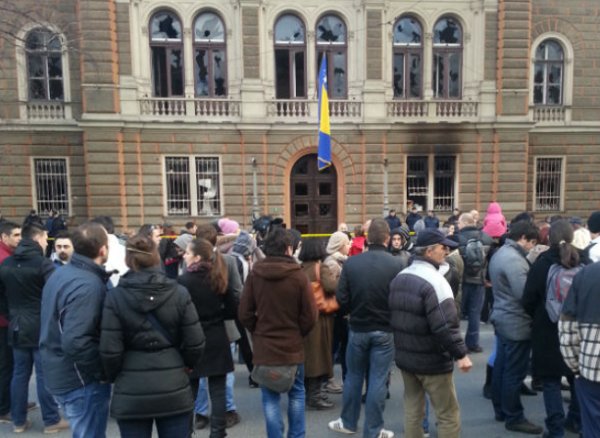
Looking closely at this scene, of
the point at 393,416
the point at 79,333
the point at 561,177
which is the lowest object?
the point at 393,416

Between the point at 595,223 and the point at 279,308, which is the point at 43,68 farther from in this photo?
the point at 595,223

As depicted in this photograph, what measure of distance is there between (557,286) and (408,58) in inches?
565

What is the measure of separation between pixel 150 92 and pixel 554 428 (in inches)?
592

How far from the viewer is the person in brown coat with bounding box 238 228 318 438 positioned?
352 cm

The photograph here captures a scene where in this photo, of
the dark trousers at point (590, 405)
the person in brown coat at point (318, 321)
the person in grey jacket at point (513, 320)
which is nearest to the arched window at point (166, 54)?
the person in brown coat at point (318, 321)

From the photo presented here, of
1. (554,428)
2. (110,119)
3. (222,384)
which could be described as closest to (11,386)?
(222,384)

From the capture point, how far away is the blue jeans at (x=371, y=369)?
13.1 feet

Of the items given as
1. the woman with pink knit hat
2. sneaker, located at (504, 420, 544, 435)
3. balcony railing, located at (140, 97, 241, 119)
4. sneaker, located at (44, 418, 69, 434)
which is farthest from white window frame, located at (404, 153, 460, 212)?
sneaker, located at (44, 418, 69, 434)

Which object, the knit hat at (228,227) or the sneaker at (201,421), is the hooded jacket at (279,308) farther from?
the knit hat at (228,227)

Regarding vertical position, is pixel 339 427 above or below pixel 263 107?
below

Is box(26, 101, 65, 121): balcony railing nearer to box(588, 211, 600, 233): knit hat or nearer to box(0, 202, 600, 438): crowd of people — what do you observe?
box(0, 202, 600, 438): crowd of people

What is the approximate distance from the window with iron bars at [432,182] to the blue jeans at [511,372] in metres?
12.3

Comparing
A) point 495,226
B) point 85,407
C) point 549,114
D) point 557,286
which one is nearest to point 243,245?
point 85,407

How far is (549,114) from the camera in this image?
56.4ft
